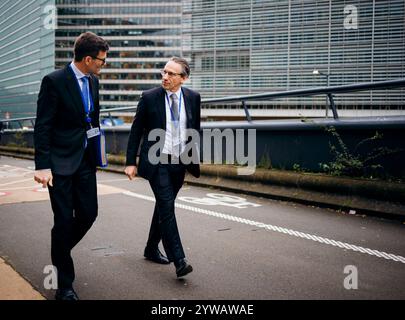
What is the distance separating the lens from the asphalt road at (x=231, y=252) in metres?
3.71

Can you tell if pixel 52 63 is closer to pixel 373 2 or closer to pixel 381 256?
pixel 373 2

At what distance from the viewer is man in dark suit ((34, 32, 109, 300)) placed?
348 cm

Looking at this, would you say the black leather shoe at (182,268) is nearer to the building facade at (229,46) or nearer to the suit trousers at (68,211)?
the suit trousers at (68,211)

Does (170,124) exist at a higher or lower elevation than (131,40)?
lower

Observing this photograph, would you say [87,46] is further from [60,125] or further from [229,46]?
[229,46]

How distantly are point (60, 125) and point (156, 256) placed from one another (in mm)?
1697

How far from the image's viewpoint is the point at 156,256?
454cm

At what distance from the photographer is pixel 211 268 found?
4.28 meters

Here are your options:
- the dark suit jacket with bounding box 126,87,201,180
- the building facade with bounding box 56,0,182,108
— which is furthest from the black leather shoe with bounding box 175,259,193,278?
the building facade with bounding box 56,0,182,108

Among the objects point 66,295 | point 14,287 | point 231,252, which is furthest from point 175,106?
point 14,287

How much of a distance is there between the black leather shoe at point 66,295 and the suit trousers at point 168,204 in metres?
0.91

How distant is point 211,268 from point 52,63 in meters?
144

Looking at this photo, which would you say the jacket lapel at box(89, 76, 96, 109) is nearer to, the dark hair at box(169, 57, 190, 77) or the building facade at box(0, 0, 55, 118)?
the dark hair at box(169, 57, 190, 77)

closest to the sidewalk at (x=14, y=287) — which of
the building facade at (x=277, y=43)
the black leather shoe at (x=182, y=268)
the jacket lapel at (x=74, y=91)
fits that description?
the black leather shoe at (x=182, y=268)
